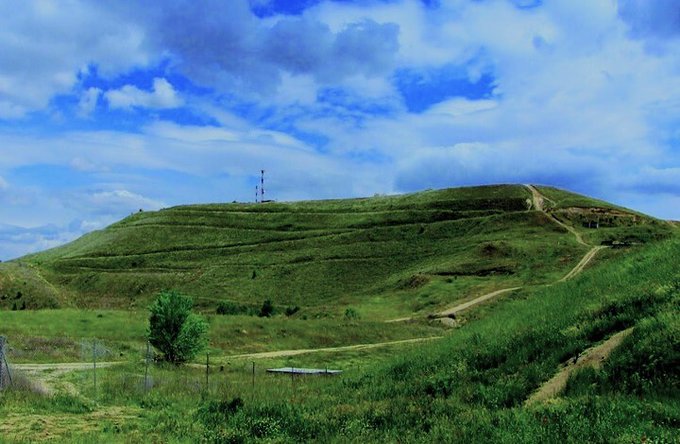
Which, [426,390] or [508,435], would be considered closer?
[508,435]

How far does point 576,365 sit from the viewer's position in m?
13.5

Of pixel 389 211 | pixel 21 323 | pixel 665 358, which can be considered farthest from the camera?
pixel 389 211

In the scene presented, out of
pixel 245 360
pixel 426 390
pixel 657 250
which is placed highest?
pixel 657 250

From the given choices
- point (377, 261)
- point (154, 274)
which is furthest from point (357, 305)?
point (154, 274)

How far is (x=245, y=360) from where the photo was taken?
42.6 m

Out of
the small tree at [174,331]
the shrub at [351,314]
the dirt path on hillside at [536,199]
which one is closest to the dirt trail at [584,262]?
the shrub at [351,314]

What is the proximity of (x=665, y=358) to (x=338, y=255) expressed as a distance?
384 feet

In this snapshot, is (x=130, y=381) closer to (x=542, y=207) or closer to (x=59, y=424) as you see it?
(x=59, y=424)

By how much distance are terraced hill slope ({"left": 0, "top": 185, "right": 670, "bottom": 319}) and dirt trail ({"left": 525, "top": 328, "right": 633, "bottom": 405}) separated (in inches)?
2558

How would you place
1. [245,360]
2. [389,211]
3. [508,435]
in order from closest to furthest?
[508,435] < [245,360] < [389,211]

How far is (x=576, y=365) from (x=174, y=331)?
32178 millimetres

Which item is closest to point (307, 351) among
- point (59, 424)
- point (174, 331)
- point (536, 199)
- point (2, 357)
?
point (174, 331)

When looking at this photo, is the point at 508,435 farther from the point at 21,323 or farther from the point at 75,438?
the point at 21,323

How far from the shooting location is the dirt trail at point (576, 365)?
41.5 feet
